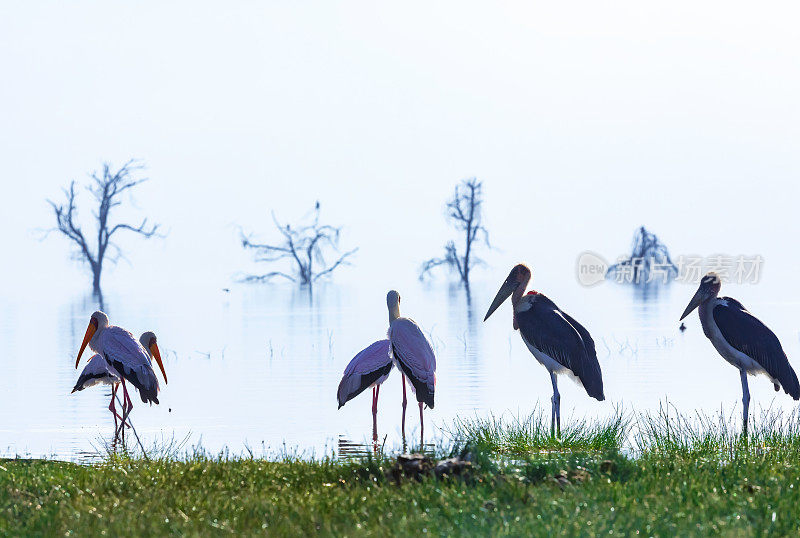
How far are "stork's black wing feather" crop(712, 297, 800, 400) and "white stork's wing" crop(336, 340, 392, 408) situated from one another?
159 inches

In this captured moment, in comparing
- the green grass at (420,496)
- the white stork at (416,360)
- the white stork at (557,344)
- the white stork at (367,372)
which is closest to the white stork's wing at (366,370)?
the white stork at (367,372)

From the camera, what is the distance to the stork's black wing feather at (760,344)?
12930mm

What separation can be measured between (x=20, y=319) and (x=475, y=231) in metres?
22.2

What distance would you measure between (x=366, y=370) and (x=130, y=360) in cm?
327

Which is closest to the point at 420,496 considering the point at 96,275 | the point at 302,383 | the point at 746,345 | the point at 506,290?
the point at 746,345

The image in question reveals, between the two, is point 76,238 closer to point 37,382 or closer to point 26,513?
point 37,382

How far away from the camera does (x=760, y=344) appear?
1291 centimetres

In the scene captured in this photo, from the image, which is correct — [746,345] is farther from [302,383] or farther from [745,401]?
[302,383]

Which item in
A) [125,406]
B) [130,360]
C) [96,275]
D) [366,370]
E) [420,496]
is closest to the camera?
[420,496]

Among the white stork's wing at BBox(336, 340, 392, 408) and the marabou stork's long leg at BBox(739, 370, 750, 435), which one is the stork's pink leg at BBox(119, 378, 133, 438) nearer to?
the white stork's wing at BBox(336, 340, 392, 408)

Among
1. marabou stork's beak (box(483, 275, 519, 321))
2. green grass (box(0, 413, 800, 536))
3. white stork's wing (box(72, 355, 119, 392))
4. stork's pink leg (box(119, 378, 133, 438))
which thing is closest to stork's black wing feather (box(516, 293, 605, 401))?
marabou stork's beak (box(483, 275, 519, 321))

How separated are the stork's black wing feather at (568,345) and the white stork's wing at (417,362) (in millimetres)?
1383

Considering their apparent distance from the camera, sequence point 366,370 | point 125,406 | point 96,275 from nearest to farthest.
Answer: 1. point 366,370
2. point 125,406
3. point 96,275

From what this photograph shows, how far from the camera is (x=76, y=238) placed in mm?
54656
